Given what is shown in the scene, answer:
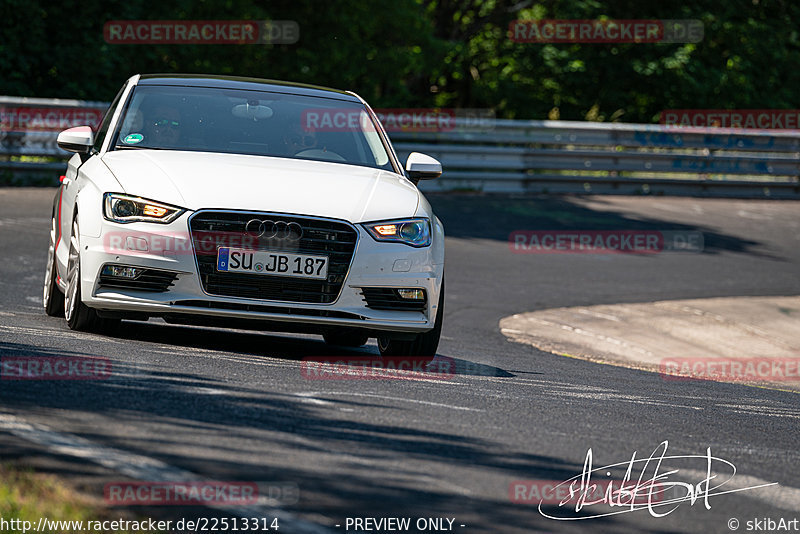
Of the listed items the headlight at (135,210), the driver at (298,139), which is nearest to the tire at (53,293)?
the headlight at (135,210)

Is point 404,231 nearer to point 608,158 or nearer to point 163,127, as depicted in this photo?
point 163,127

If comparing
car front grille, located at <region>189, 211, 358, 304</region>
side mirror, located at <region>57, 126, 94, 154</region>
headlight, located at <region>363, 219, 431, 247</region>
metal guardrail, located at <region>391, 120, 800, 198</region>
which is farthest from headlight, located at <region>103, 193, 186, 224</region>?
metal guardrail, located at <region>391, 120, 800, 198</region>

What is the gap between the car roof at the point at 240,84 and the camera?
320 inches

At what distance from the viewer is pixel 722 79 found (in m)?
33.3

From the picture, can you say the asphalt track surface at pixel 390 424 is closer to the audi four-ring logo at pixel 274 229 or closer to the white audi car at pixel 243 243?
the white audi car at pixel 243 243

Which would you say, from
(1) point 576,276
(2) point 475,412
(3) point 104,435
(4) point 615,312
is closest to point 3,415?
(3) point 104,435

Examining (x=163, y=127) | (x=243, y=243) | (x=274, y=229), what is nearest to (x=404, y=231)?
(x=274, y=229)

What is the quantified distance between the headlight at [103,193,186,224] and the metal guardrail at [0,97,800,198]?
13124 mm

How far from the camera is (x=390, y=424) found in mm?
4879

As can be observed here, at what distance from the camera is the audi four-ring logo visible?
21.2ft

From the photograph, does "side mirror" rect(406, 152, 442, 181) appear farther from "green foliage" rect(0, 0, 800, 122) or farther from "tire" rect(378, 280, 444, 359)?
"green foliage" rect(0, 0, 800, 122)

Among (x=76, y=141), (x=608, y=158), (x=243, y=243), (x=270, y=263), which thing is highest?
(x=76, y=141)

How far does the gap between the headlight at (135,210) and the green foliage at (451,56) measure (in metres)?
14.3

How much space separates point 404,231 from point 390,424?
2133 millimetres
